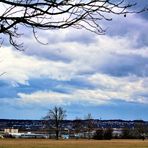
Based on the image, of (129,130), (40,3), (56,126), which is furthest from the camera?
(129,130)

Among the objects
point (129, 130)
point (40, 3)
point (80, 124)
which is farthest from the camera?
point (80, 124)

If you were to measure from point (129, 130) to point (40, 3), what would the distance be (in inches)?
7201

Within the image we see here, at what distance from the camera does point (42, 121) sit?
171 metres

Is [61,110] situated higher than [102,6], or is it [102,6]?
[61,110]

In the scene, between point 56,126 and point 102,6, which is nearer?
point 102,6

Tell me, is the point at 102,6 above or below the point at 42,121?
below

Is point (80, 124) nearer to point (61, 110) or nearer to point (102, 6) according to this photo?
point (61, 110)

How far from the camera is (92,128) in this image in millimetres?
198875

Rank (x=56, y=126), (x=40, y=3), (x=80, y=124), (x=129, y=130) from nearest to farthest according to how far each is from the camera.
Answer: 1. (x=40, y=3)
2. (x=56, y=126)
3. (x=129, y=130)
4. (x=80, y=124)

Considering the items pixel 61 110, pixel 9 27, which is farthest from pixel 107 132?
pixel 9 27

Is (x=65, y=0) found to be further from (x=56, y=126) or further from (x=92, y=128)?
(x=92, y=128)

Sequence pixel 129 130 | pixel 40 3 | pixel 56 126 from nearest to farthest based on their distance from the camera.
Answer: pixel 40 3 → pixel 56 126 → pixel 129 130

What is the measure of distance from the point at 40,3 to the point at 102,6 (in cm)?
66

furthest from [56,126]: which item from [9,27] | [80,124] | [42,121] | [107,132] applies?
[9,27]
